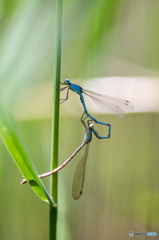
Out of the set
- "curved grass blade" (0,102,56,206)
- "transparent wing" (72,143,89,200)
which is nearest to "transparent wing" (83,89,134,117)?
"transparent wing" (72,143,89,200)

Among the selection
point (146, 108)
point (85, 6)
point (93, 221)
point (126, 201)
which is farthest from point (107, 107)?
point (93, 221)

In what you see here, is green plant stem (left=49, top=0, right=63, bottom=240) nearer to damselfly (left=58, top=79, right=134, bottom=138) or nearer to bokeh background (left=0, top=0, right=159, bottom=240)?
bokeh background (left=0, top=0, right=159, bottom=240)

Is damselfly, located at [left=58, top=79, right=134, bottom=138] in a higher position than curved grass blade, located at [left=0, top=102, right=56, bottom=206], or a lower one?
higher

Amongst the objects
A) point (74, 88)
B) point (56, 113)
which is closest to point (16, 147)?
point (56, 113)

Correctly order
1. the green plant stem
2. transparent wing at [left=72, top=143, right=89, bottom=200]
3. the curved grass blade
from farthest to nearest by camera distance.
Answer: transparent wing at [left=72, top=143, right=89, bottom=200] → the green plant stem → the curved grass blade

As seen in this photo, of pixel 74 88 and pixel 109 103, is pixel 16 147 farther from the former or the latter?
pixel 109 103

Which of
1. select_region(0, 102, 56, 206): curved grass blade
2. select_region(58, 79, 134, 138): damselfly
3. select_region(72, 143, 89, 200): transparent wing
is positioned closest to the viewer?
select_region(0, 102, 56, 206): curved grass blade

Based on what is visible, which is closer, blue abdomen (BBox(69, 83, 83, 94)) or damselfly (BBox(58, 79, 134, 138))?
blue abdomen (BBox(69, 83, 83, 94))
